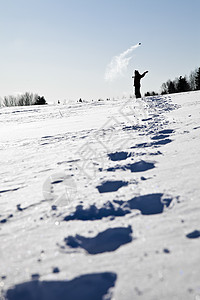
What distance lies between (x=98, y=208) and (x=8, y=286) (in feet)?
2.35

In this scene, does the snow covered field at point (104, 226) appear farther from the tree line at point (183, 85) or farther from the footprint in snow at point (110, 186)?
the tree line at point (183, 85)

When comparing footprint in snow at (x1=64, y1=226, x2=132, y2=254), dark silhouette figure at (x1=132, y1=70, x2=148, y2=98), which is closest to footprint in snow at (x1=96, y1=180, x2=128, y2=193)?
footprint in snow at (x1=64, y1=226, x2=132, y2=254)

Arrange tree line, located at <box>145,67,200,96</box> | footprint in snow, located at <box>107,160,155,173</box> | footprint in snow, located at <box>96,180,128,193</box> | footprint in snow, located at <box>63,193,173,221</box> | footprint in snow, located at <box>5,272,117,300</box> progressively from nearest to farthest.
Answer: footprint in snow, located at <box>5,272,117,300</box> < footprint in snow, located at <box>63,193,173,221</box> < footprint in snow, located at <box>96,180,128,193</box> < footprint in snow, located at <box>107,160,155,173</box> < tree line, located at <box>145,67,200,96</box>

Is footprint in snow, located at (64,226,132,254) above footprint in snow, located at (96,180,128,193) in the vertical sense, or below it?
below

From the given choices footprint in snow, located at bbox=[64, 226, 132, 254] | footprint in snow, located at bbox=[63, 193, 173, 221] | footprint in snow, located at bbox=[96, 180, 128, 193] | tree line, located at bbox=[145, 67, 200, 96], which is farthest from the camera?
tree line, located at bbox=[145, 67, 200, 96]

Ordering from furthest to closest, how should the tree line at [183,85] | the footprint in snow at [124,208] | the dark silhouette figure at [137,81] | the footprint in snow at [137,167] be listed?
the tree line at [183,85] < the dark silhouette figure at [137,81] < the footprint in snow at [137,167] < the footprint in snow at [124,208]

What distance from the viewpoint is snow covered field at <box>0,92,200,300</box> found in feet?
2.91

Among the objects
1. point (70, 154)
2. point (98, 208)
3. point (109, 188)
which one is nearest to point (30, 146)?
point (70, 154)

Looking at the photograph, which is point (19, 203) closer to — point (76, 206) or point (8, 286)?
point (76, 206)

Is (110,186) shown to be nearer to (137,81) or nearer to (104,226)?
(104,226)

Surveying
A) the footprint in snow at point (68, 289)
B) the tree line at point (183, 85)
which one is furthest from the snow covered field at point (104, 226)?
the tree line at point (183, 85)

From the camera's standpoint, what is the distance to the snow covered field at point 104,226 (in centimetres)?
89

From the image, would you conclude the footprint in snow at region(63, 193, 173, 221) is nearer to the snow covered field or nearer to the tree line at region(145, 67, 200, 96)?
the snow covered field

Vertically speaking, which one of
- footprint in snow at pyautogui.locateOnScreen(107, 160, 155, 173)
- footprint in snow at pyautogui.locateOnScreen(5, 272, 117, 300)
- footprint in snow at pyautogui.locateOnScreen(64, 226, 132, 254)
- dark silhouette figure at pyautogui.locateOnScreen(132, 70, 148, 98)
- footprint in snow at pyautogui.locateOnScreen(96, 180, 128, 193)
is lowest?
footprint in snow at pyautogui.locateOnScreen(5, 272, 117, 300)
